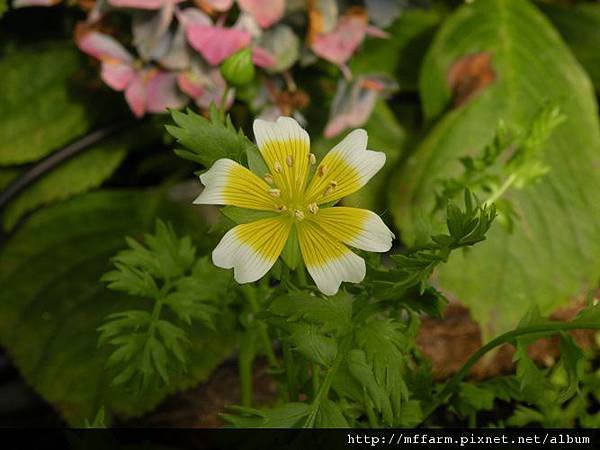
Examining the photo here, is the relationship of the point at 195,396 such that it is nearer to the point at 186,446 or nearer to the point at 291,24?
the point at 186,446

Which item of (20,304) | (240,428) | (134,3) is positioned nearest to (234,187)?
(240,428)

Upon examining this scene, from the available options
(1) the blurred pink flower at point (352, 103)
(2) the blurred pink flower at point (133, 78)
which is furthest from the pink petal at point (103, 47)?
(1) the blurred pink flower at point (352, 103)

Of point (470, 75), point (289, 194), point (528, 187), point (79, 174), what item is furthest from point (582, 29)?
point (289, 194)

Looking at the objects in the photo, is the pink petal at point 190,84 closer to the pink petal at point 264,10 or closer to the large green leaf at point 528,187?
the pink petal at point 264,10

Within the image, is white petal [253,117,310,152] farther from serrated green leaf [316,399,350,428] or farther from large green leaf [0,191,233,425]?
large green leaf [0,191,233,425]

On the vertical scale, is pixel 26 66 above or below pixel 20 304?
above

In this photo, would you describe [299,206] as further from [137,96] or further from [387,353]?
[137,96]
